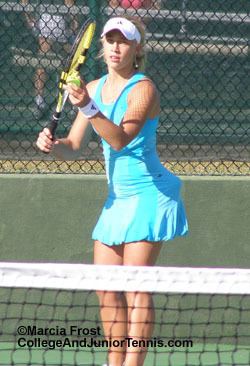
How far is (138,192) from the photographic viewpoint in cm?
465

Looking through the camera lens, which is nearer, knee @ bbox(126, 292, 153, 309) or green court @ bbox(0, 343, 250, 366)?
knee @ bbox(126, 292, 153, 309)

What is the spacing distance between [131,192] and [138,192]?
0.03 metres

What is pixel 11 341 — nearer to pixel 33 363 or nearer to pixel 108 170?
pixel 33 363

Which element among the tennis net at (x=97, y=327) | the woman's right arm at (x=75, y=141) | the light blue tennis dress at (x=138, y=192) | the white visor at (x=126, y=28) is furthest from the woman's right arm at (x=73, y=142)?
the tennis net at (x=97, y=327)

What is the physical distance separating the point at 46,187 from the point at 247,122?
50.5 inches

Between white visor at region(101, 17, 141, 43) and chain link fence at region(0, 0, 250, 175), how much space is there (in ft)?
4.85

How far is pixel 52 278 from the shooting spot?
13.4 ft

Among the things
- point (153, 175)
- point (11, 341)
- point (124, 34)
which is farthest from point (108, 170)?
point (11, 341)

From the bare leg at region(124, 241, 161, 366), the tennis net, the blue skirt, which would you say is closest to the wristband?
the blue skirt

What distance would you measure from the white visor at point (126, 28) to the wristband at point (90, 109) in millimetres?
393

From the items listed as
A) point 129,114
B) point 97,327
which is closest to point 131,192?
point 129,114

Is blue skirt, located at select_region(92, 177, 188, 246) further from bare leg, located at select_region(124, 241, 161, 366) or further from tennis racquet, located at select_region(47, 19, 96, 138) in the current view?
tennis racquet, located at select_region(47, 19, 96, 138)

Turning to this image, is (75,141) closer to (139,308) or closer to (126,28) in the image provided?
(126,28)

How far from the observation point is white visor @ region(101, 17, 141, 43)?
457cm
